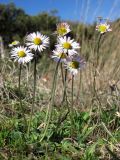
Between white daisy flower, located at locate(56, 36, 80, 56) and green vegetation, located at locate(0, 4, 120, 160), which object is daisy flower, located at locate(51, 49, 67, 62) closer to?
white daisy flower, located at locate(56, 36, 80, 56)

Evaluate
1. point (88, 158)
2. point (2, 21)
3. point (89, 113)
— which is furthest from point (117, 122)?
point (2, 21)

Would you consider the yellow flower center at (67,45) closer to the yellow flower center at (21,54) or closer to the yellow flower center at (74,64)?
the yellow flower center at (74,64)

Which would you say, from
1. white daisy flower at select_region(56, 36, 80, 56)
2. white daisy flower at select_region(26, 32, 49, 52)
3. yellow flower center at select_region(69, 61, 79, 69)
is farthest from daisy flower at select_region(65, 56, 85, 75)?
white daisy flower at select_region(26, 32, 49, 52)

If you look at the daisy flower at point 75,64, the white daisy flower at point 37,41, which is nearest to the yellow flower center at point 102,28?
the daisy flower at point 75,64

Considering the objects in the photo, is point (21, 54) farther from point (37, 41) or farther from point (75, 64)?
point (75, 64)

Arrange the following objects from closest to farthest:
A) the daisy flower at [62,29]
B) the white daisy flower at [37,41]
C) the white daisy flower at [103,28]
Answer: the white daisy flower at [37,41] → the daisy flower at [62,29] → the white daisy flower at [103,28]

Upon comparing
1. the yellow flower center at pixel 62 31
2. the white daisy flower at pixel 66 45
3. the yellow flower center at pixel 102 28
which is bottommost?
the white daisy flower at pixel 66 45
